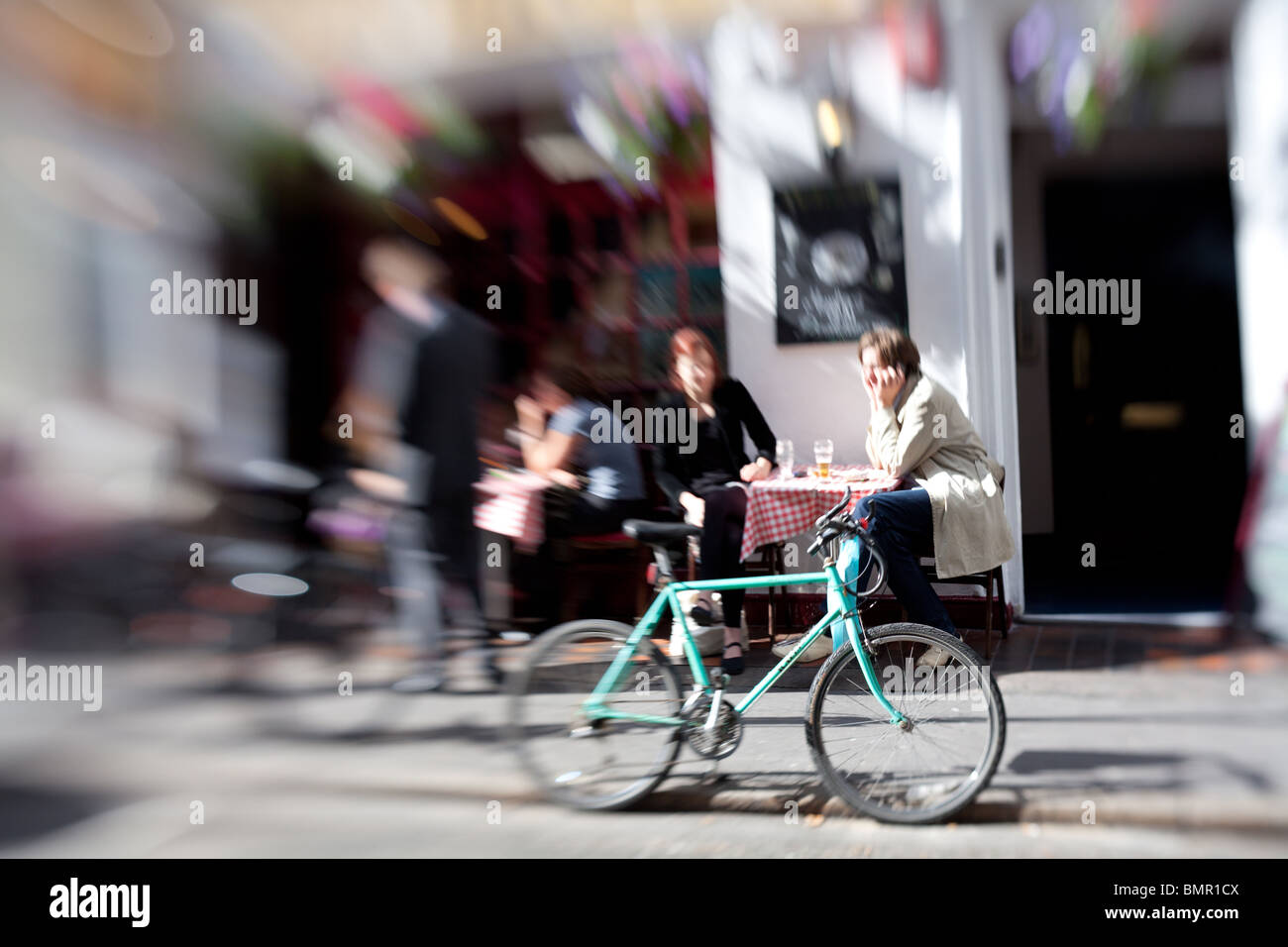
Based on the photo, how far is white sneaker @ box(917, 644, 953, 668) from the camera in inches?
120

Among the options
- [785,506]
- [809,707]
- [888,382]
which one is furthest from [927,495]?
[809,707]

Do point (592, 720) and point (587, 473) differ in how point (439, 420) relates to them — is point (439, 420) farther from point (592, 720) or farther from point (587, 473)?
point (592, 720)

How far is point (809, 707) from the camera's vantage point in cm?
314

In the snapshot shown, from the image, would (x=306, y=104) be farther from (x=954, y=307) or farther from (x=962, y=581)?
(x=962, y=581)

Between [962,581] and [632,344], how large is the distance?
2.24 m

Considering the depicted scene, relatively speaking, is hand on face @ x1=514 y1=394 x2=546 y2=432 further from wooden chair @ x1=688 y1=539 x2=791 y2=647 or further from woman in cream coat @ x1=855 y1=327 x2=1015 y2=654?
woman in cream coat @ x1=855 y1=327 x2=1015 y2=654

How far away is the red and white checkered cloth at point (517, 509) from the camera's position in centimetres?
524

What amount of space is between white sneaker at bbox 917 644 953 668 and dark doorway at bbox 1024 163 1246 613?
492 centimetres

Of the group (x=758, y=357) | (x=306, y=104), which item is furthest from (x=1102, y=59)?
(x=306, y=104)

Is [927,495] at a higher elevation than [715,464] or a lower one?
lower

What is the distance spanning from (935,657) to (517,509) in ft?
8.72

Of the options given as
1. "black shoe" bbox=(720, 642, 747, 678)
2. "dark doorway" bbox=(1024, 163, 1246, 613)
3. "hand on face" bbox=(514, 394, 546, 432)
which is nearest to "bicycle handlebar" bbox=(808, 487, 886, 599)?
"black shoe" bbox=(720, 642, 747, 678)

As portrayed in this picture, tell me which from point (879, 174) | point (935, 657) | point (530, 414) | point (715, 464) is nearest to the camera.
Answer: point (935, 657)

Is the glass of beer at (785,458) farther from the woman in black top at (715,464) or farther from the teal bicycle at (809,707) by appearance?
the teal bicycle at (809,707)
